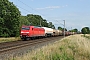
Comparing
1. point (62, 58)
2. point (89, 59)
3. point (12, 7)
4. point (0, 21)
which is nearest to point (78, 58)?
point (89, 59)

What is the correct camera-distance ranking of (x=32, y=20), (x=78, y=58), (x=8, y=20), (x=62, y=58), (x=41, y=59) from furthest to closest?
(x=32, y=20) < (x=8, y=20) < (x=78, y=58) < (x=62, y=58) < (x=41, y=59)

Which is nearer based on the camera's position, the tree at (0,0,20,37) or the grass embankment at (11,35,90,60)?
the grass embankment at (11,35,90,60)

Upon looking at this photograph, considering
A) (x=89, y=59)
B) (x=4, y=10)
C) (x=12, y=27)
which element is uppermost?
(x=4, y=10)

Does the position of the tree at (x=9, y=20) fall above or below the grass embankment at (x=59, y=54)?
above

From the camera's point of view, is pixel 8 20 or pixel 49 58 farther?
pixel 8 20

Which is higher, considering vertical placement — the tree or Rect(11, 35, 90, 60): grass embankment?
the tree

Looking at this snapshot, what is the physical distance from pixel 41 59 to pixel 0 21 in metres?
49.3

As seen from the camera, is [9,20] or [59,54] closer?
[59,54]

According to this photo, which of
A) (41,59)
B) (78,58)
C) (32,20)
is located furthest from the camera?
(32,20)

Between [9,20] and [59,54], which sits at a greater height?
[9,20]

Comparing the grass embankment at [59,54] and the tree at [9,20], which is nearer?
the grass embankment at [59,54]

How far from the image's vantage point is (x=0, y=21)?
58375mm

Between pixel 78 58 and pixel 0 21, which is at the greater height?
pixel 0 21

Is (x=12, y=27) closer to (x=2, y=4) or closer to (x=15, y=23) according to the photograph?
(x=15, y=23)
